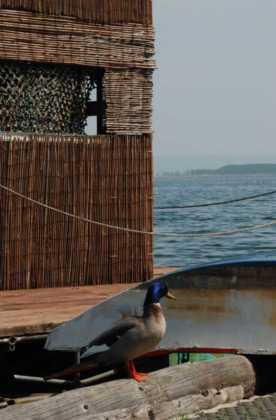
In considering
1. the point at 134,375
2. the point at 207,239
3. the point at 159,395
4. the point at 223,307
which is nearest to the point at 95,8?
the point at 223,307

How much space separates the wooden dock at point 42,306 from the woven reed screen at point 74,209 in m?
0.29

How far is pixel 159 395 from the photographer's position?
10.4m

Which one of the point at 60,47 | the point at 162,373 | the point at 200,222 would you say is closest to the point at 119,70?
the point at 60,47

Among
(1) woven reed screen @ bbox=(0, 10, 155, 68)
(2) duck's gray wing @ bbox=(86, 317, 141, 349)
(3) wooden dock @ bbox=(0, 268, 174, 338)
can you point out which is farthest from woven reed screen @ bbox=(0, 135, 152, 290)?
(2) duck's gray wing @ bbox=(86, 317, 141, 349)

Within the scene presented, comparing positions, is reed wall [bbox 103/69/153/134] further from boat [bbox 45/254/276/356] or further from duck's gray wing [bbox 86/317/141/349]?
duck's gray wing [bbox 86/317/141/349]

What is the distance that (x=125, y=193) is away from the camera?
14.6 m

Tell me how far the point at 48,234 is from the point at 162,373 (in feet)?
12.0

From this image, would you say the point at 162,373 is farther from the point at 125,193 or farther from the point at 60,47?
the point at 60,47

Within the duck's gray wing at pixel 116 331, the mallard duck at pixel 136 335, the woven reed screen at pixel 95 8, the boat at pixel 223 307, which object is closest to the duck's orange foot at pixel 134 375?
the mallard duck at pixel 136 335

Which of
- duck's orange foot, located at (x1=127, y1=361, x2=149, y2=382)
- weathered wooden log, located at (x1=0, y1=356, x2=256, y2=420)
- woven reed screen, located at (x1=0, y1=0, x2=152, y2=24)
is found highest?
woven reed screen, located at (x1=0, y1=0, x2=152, y2=24)

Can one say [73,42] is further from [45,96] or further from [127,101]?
[127,101]

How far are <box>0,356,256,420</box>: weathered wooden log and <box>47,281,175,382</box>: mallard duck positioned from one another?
0.28 m

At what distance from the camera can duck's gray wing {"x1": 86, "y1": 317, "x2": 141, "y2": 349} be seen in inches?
412

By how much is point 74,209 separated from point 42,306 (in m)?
1.93
